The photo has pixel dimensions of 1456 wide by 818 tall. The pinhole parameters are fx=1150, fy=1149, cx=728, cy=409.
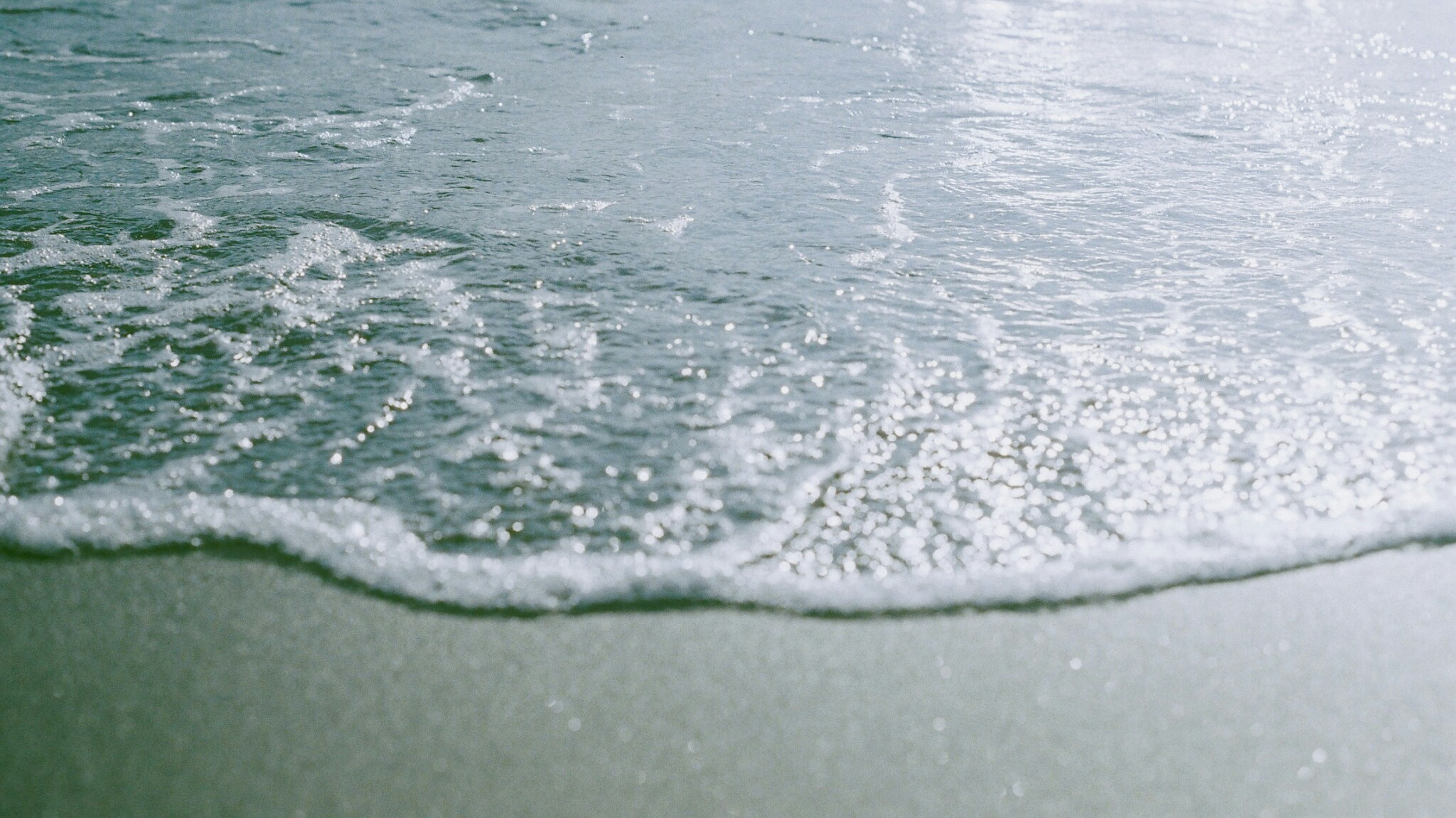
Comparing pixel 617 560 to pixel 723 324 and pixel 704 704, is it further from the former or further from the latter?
pixel 723 324

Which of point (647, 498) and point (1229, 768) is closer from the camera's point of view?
point (1229, 768)

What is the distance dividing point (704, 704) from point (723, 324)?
137cm

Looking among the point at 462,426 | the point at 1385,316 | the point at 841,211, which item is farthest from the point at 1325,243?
the point at 462,426

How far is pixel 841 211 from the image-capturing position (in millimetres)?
3838

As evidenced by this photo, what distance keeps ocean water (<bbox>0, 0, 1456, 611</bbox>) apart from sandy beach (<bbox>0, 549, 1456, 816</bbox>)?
103 millimetres

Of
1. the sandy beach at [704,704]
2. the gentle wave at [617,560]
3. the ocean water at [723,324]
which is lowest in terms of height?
the sandy beach at [704,704]

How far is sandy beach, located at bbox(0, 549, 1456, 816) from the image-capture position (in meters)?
1.69

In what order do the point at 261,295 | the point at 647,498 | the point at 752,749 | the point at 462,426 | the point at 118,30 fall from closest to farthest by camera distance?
1. the point at 752,749
2. the point at 647,498
3. the point at 462,426
4. the point at 261,295
5. the point at 118,30

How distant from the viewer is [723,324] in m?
3.02

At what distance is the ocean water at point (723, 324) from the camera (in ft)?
7.29

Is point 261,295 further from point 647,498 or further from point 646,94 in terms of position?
point 646,94

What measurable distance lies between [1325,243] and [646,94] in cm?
284

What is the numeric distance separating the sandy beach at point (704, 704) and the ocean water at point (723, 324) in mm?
103

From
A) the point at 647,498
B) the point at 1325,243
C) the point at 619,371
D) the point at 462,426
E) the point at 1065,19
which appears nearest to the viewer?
the point at 647,498
